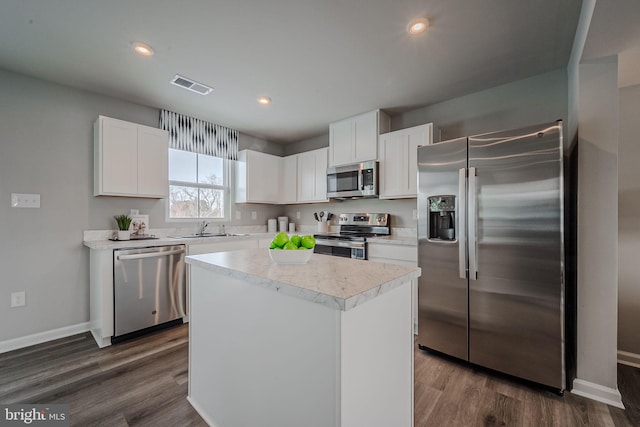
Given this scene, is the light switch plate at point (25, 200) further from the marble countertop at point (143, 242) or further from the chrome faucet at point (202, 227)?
the chrome faucet at point (202, 227)

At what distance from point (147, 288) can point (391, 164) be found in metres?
2.99

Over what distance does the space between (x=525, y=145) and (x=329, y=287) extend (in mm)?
1839

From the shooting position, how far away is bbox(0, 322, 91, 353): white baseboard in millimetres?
2401

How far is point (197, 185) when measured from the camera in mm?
3811

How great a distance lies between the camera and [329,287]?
977 millimetres

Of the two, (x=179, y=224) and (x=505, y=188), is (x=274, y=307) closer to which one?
(x=505, y=188)

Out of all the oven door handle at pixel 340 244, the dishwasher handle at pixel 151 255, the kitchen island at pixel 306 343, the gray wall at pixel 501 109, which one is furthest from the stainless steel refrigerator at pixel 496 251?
the dishwasher handle at pixel 151 255

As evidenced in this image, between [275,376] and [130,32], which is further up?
[130,32]

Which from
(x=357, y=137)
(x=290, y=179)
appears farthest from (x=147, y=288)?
(x=357, y=137)

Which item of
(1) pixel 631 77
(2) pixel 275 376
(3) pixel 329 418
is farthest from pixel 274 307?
(1) pixel 631 77

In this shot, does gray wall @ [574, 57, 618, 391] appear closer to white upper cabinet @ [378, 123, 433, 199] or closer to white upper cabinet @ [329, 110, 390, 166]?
white upper cabinet @ [378, 123, 433, 199]

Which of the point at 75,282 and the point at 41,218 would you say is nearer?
the point at 41,218

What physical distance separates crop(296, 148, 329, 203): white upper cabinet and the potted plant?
88.5 inches

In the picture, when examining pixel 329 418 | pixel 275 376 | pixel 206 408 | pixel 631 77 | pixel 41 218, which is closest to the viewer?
pixel 329 418
